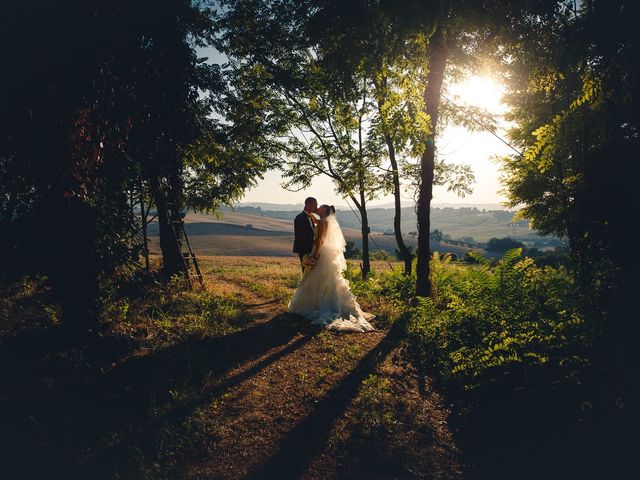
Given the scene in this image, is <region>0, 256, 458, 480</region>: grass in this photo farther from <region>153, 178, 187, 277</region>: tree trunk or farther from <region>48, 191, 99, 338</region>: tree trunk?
<region>153, 178, 187, 277</region>: tree trunk

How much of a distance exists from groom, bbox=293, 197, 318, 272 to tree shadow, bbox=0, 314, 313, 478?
130 inches

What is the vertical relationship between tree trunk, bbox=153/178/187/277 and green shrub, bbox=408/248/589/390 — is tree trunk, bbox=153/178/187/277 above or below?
above

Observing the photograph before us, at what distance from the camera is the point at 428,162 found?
31.0ft

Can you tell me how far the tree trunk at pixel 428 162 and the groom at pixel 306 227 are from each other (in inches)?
127

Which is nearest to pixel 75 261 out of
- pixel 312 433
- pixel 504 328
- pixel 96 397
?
pixel 96 397

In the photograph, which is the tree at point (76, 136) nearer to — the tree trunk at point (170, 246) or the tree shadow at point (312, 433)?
the tree trunk at point (170, 246)

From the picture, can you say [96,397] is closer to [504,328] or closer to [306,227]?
[306,227]

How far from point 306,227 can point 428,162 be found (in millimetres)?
3968

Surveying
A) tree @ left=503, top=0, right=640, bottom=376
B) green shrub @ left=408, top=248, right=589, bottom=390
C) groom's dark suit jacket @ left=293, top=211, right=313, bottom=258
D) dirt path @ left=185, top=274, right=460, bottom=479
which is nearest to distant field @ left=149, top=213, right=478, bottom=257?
groom's dark suit jacket @ left=293, top=211, right=313, bottom=258

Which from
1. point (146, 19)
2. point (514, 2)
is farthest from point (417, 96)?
point (146, 19)

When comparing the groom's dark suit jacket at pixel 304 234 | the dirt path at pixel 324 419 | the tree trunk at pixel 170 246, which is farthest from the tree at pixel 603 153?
the tree trunk at pixel 170 246

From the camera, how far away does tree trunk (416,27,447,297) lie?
8.52 meters

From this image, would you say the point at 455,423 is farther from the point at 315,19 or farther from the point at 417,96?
the point at 315,19

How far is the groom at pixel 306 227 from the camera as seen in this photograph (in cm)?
931
